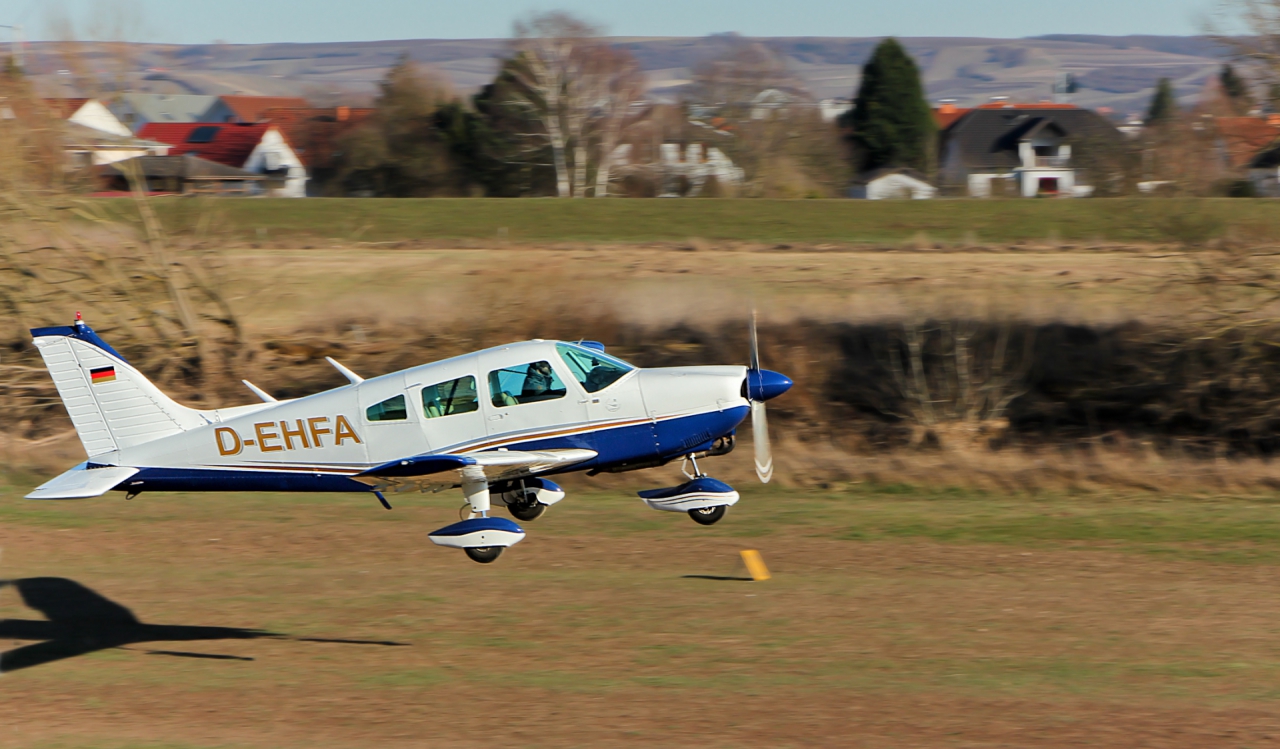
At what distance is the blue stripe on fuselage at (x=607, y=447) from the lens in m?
12.8

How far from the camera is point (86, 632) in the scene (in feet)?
57.6

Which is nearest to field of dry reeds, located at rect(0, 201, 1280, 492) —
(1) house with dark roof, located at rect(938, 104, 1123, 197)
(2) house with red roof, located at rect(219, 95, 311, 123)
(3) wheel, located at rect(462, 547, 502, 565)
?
(3) wheel, located at rect(462, 547, 502, 565)

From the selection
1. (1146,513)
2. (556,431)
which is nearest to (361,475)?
(556,431)

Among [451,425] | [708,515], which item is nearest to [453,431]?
[451,425]

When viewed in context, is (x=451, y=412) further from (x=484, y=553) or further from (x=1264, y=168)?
(x=1264, y=168)

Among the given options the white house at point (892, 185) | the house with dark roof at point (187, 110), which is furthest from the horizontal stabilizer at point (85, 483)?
the house with dark roof at point (187, 110)

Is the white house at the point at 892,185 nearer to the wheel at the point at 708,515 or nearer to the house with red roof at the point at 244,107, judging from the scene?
the wheel at the point at 708,515

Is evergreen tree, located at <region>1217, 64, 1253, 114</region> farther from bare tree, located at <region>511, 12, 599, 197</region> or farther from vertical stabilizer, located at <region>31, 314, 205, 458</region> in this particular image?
bare tree, located at <region>511, 12, 599, 197</region>

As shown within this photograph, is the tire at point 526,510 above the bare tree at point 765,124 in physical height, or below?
above

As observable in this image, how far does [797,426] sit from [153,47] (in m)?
18.4

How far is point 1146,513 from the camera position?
936 inches

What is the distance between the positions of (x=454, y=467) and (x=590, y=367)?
5.81 ft

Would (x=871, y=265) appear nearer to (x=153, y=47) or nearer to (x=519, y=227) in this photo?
(x=519, y=227)

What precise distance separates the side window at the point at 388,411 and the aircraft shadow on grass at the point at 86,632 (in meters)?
5.14
